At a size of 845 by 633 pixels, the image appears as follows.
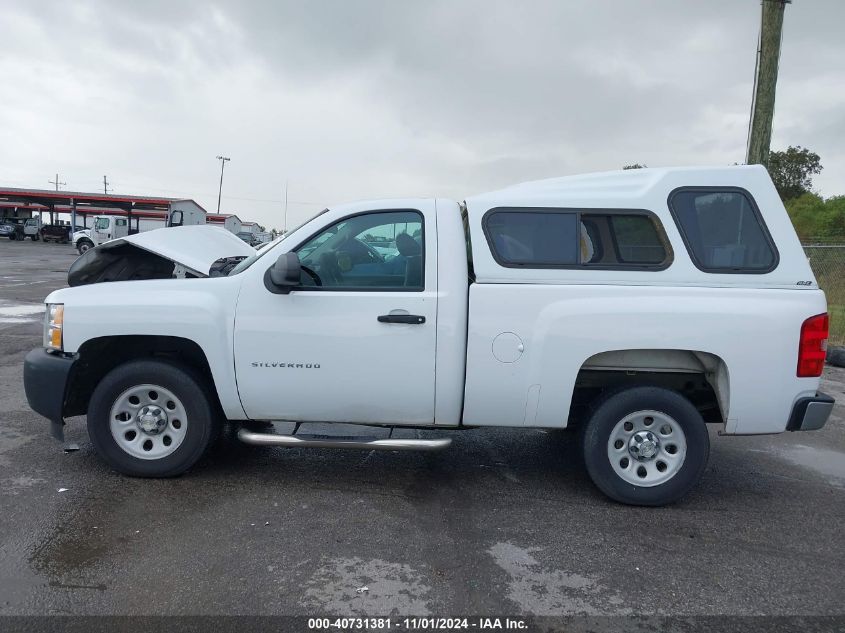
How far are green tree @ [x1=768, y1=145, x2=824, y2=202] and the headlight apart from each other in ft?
140

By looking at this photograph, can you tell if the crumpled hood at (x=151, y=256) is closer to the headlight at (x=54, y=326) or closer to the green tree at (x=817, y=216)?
the headlight at (x=54, y=326)

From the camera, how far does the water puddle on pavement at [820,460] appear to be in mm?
5250

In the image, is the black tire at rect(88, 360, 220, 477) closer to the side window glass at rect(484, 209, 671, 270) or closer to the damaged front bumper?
the damaged front bumper

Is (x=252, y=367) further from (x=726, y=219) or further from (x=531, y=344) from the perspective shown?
(x=726, y=219)

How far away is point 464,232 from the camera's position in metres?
4.51

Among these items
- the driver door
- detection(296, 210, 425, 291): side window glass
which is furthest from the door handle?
detection(296, 210, 425, 291): side window glass

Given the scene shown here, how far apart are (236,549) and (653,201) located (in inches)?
130

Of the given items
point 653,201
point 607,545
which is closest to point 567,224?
point 653,201

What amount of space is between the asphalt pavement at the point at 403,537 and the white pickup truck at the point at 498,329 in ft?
1.26

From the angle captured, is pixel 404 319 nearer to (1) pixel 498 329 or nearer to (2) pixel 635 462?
(1) pixel 498 329

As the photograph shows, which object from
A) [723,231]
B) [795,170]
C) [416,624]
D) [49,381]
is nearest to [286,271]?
[49,381]

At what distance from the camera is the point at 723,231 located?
4.30 metres

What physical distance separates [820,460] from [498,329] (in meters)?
3.42

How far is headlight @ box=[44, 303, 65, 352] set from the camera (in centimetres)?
450
